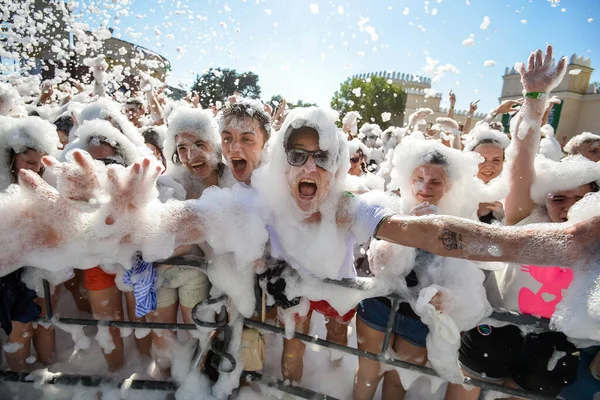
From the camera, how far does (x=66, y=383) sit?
181cm

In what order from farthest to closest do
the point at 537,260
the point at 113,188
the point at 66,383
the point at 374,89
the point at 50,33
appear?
the point at 374,89 → the point at 50,33 → the point at 66,383 → the point at 113,188 → the point at 537,260

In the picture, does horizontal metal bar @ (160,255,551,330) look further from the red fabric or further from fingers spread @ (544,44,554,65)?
fingers spread @ (544,44,554,65)

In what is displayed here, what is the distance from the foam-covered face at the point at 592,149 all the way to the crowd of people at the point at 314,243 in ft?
6.13

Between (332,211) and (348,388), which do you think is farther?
(348,388)

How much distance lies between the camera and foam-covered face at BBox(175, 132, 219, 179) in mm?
2812

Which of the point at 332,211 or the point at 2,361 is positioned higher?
the point at 332,211

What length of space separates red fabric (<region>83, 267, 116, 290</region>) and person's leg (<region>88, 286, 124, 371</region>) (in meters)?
0.03

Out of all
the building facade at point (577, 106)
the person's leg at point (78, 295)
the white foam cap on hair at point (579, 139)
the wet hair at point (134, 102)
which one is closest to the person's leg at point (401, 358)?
the person's leg at point (78, 295)

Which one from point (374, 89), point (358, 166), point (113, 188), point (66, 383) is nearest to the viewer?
point (113, 188)

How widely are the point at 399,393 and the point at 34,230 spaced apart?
2.27 m

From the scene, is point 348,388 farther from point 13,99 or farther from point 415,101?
point 415,101

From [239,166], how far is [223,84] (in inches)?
1741

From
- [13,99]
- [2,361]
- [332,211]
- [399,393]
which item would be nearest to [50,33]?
[13,99]

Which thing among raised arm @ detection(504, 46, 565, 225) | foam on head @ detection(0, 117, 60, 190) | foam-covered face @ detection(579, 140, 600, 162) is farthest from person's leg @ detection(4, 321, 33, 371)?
foam-covered face @ detection(579, 140, 600, 162)
